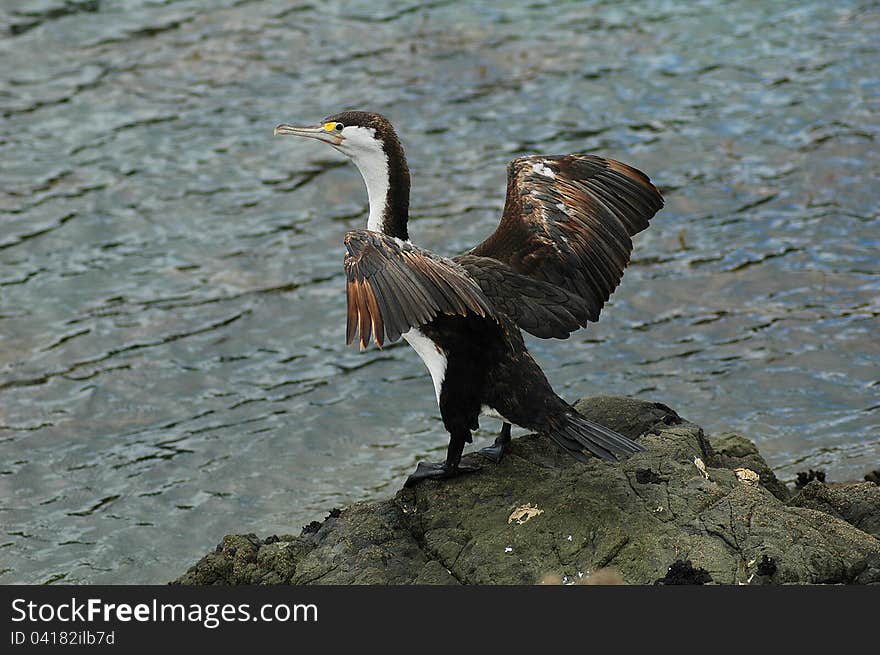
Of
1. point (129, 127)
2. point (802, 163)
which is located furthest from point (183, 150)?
point (802, 163)

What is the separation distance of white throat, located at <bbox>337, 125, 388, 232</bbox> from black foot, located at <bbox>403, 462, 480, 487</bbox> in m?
1.52

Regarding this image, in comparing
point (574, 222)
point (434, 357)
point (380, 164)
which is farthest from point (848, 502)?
point (380, 164)

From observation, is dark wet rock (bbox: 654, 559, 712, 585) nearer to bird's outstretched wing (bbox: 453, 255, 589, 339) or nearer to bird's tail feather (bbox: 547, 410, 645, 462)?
bird's tail feather (bbox: 547, 410, 645, 462)

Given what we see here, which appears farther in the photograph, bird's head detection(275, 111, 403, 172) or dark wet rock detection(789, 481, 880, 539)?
bird's head detection(275, 111, 403, 172)

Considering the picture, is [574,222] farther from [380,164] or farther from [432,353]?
[432,353]

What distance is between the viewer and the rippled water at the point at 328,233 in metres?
9.61

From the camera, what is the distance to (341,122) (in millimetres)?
8016

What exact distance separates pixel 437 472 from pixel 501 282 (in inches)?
43.5

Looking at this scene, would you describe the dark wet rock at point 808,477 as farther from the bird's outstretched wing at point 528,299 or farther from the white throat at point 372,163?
the white throat at point 372,163

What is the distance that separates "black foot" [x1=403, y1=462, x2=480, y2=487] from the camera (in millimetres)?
6977

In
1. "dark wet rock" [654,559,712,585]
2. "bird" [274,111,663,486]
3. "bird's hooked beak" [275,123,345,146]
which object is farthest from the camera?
"bird's hooked beak" [275,123,345,146]

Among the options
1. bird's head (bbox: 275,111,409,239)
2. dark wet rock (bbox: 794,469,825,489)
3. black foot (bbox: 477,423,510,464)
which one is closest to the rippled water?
dark wet rock (bbox: 794,469,825,489)

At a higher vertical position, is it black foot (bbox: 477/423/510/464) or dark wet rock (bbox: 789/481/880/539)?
black foot (bbox: 477/423/510/464)

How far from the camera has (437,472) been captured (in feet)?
23.0
